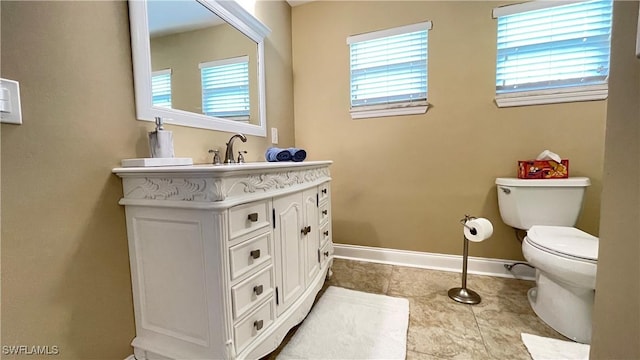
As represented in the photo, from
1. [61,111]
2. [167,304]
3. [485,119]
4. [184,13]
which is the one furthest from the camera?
[485,119]

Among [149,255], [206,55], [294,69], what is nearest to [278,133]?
[294,69]

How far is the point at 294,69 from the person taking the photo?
231 centimetres

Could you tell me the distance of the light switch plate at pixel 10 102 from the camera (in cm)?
69

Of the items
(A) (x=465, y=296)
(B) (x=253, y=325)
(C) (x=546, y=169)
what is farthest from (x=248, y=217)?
(C) (x=546, y=169)

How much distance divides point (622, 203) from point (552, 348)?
1.09 meters

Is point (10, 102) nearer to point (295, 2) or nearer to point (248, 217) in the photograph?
point (248, 217)

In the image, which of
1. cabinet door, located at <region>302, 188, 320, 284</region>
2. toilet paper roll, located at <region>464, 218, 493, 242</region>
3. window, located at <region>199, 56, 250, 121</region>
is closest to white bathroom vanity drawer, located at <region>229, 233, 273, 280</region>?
cabinet door, located at <region>302, 188, 320, 284</region>

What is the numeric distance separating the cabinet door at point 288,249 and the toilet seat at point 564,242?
1.22 meters

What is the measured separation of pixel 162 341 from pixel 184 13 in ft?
4.80

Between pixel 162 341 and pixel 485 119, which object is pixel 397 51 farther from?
pixel 162 341

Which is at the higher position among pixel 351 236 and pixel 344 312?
pixel 351 236

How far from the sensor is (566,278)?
3.97 ft

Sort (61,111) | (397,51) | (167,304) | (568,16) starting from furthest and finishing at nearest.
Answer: (397,51) → (568,16) → (167,304) → (61,111)

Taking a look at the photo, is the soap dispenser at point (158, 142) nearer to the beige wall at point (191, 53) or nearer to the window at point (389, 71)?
the beige wall at point (191, 53)
